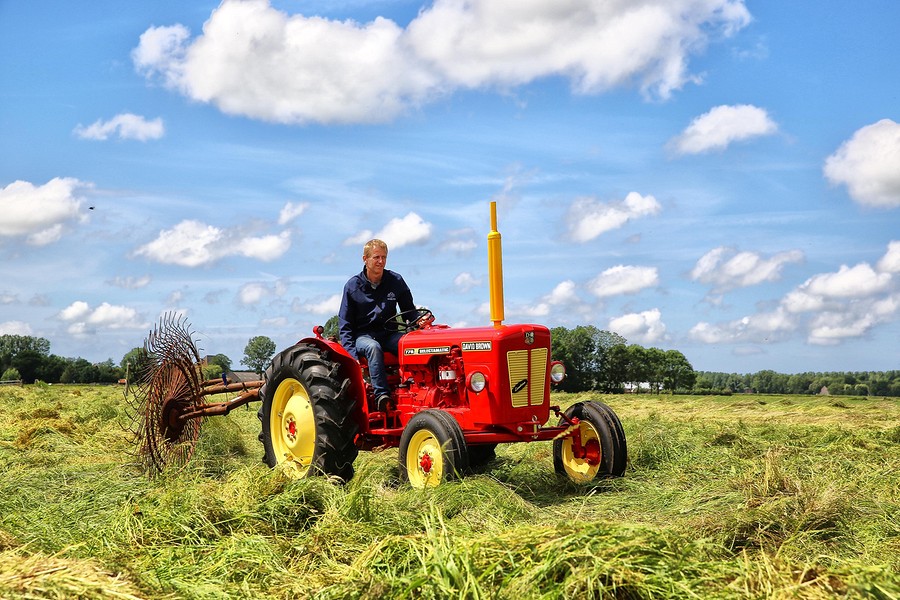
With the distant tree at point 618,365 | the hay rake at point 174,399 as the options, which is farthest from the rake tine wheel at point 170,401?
the distant tree at point 618,365

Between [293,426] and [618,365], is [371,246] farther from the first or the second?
[618,365]

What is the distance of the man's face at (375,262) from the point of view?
8211 millimetres

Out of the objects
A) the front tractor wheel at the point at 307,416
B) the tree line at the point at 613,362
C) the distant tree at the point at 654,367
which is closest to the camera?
the front tractor wheel at the point at 307,416

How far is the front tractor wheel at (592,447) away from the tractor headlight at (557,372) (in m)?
0.42

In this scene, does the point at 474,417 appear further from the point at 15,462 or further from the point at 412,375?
the point at 15,462

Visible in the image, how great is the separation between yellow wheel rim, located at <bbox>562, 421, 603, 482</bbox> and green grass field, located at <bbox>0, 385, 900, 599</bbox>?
25cm

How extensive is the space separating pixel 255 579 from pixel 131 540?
1160mm

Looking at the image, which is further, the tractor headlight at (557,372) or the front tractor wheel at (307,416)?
the tractor headlight at (557,372)

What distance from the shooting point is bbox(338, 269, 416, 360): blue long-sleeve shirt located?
814cm

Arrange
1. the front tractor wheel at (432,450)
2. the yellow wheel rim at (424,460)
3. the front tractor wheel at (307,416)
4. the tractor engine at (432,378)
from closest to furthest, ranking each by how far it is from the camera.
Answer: the front tractor wheel at (432,450), the yellow wheel rim at (424,460), the front tractor wheel at (307,416), the tractor engine at (432,378)

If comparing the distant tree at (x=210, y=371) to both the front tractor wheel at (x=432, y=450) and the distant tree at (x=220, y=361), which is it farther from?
the front tractor wheel at (x=432, y=450)

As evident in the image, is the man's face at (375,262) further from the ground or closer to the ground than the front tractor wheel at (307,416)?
further from the ground

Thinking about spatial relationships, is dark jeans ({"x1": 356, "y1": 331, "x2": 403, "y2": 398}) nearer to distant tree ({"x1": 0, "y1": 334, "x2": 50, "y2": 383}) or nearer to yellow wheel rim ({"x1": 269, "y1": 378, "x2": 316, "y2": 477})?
yellow wheel rim ({"x1": 269, "y1": 378, "x2": 316, "y2": 477})

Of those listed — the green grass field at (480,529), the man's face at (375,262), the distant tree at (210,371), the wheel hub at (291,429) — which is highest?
the man's face at (375,262)
